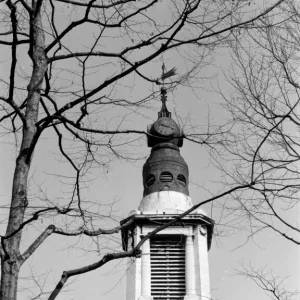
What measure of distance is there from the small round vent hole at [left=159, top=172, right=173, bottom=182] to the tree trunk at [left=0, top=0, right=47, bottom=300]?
25.5 meters

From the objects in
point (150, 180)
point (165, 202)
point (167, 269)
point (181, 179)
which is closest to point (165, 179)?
point (150, 180)

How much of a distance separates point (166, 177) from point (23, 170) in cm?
2653

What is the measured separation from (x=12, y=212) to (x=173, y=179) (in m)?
26.8

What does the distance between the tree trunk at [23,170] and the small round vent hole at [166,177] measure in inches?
1005

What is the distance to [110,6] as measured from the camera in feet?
30.5

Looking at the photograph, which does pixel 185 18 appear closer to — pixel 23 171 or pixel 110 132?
pixel 110 132

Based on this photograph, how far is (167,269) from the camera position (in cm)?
3120

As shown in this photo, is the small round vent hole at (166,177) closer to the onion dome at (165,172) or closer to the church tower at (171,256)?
the onion dome at (165,172)

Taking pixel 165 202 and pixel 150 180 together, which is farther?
pixel 150 180

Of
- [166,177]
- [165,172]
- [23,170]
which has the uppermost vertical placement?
[165,172]

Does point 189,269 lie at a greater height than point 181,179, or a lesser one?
lesser

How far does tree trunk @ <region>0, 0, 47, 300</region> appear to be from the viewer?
7617 millimetres

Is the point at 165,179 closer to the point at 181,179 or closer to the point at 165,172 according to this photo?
the point at 165,172

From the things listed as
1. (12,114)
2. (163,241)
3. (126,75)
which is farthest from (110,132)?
(163,241)
